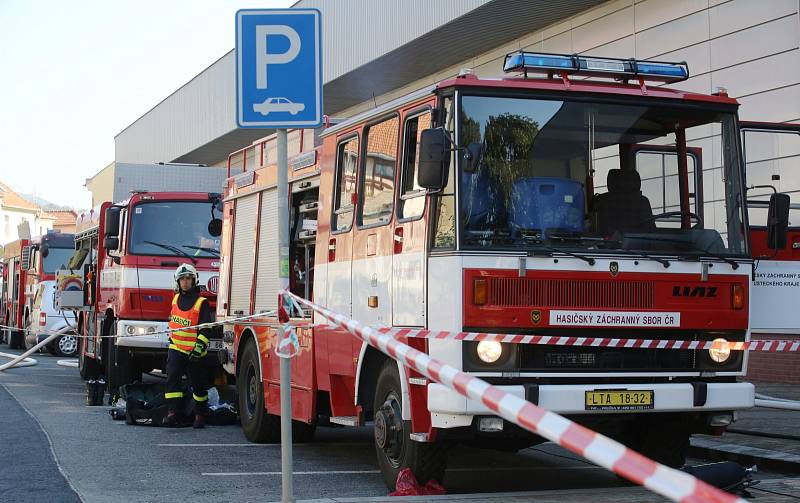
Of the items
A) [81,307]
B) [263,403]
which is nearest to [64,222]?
[81,307]

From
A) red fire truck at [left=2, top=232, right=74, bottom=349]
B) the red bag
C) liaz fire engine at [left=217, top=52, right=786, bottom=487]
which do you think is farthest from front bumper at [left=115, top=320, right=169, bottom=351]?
red fire truck at [left=2, top=232, right=74, bottom=349]

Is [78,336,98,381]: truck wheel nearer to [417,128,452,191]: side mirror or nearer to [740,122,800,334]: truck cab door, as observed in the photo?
[740,122,800,334]: truck cab door

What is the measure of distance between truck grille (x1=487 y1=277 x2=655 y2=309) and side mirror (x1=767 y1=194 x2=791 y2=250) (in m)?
1.04

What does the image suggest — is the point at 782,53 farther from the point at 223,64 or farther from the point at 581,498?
the point at 223,64

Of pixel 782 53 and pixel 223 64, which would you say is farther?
pixel 223 64

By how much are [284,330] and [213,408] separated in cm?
692

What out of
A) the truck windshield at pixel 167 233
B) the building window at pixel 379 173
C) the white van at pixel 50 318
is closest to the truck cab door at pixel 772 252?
the building window at pixel 379 173

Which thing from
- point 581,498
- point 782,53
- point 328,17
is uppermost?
point 328,17

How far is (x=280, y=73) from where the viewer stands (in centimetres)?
675

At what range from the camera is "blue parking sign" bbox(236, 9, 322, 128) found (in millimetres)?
6734

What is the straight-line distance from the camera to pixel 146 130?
178 ft

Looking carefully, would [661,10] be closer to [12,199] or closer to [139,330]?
[139,330]

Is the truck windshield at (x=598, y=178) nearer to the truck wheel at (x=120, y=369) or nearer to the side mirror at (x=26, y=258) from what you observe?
the truck wheel at (x=120, y=369)

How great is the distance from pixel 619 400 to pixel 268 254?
Result: 485cm
